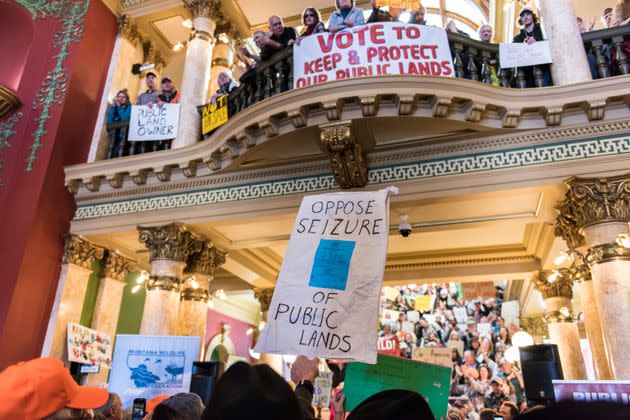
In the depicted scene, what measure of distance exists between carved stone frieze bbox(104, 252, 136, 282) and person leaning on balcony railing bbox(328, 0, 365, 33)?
19.0 feet

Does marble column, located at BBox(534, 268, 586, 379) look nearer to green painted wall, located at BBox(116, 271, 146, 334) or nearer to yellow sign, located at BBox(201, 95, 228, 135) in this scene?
yellow sign, located at BBox(201, 95, 228, 135)

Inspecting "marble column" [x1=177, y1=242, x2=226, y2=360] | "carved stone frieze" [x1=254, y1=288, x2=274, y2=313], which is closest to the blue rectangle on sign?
"marble column" [x1=177, y1=242, x2=226, y2=360]

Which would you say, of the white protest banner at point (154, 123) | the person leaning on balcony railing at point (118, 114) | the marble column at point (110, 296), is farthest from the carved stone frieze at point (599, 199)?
the marble column at point (110, 296)

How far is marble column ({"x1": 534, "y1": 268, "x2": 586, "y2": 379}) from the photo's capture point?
7.79 m

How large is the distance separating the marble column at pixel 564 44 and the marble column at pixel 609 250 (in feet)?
4.62

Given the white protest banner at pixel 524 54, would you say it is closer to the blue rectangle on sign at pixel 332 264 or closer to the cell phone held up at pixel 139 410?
the blue rectangle on sign at pixel 332 264

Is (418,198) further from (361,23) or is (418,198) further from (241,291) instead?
(241,291)

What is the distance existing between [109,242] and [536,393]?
7.25m

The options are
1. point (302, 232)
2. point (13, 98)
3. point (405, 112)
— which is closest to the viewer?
point (302, 232)

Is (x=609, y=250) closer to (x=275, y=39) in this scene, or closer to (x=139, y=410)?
(x=139, y=410)

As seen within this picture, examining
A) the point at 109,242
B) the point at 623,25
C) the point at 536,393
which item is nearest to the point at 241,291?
the point at 109,242

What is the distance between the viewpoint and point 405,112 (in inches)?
230

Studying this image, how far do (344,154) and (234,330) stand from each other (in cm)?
1036

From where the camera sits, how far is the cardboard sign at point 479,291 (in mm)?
15031
